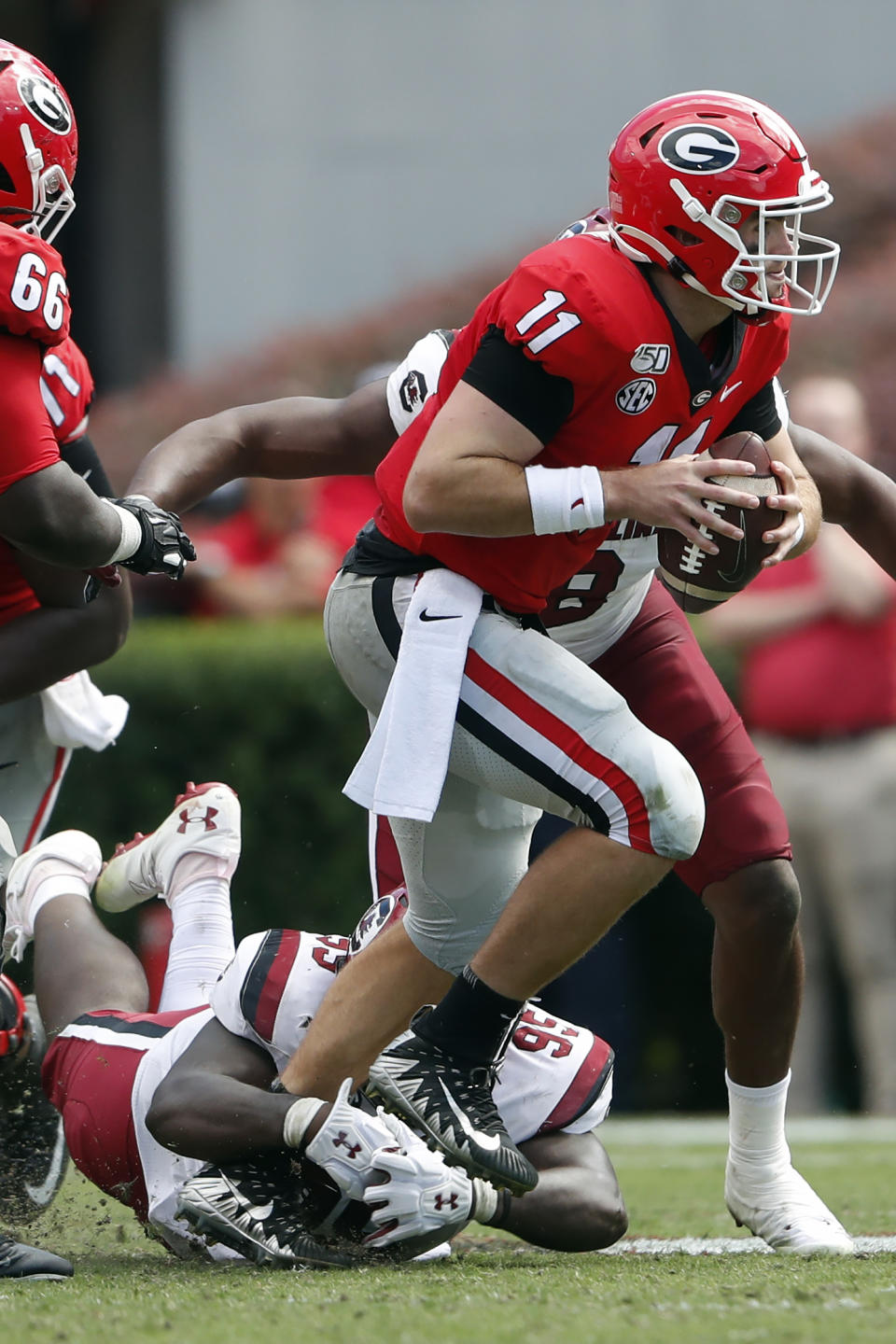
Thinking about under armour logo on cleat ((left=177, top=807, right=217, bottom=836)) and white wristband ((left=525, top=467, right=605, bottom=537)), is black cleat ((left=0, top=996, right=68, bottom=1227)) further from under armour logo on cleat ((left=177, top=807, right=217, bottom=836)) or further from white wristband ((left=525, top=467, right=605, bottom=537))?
white wristband ((left=525, top=467, right=605, bottom=537))

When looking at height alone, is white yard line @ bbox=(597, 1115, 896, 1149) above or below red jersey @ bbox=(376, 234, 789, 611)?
below

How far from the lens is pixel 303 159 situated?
40.3ft

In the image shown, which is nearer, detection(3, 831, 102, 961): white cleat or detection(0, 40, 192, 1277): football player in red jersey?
detection(0, 40, 192, 1277): football player in red jersey

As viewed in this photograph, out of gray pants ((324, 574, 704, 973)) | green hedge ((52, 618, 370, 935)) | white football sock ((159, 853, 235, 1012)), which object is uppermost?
gray pants ((324, 574, 704, 973))

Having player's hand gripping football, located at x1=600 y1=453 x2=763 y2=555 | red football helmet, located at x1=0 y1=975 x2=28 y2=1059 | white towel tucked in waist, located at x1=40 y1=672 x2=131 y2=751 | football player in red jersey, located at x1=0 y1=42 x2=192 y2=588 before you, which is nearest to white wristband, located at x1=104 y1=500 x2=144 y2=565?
football player in red jersey, located at x1=0 y1=42 x2=192 y2=588

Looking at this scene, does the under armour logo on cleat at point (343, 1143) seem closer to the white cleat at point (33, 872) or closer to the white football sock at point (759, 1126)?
the white football sock at point (759, 1126)

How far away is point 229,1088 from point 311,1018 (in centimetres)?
27

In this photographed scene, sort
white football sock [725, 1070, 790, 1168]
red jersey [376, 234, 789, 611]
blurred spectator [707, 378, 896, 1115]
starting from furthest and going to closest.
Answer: blurred spectator [707, 378, 896, 1115] < white football sock [725, 1070, 790, 1168] < red jersey [376, 234, 789, 611]

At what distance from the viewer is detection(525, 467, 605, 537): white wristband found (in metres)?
3.52

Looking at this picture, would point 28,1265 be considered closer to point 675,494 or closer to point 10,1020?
point 10,1020

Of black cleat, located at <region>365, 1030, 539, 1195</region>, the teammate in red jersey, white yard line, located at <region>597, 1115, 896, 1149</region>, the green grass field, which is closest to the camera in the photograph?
the green grass field

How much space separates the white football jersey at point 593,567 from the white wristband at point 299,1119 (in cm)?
109

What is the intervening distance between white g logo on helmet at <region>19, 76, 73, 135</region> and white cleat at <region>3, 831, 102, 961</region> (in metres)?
1.72

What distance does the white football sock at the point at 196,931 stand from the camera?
4.47m
